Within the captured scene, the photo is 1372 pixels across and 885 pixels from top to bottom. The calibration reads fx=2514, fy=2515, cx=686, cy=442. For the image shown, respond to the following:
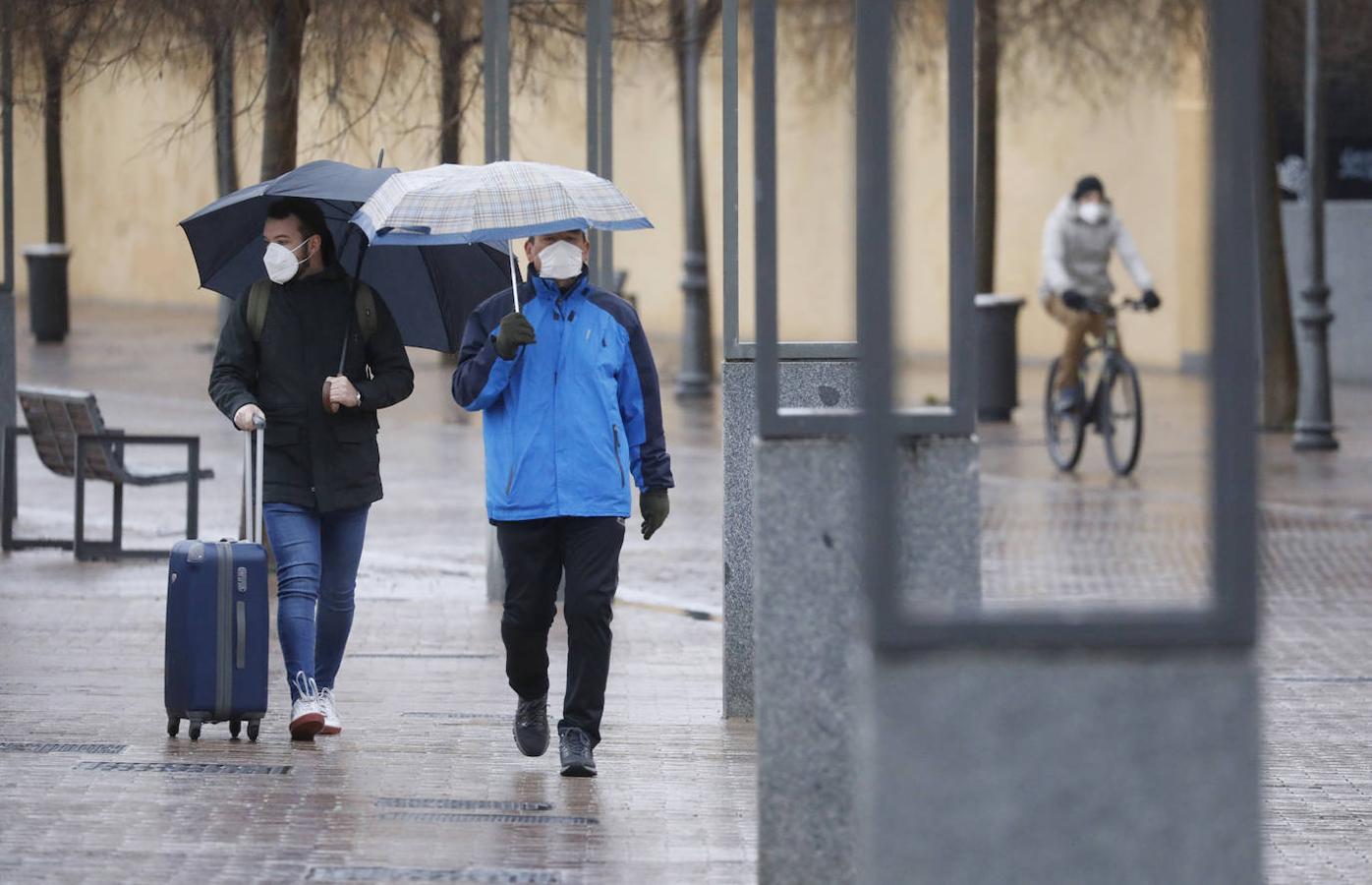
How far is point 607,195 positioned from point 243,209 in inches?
58.6

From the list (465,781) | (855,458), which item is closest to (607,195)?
(465,781)

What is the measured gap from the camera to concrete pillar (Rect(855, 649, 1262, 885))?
3.97 metres

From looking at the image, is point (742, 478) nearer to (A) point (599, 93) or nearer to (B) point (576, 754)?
(B) point (576, 754)

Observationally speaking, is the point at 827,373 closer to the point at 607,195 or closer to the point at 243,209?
the point at 607,195

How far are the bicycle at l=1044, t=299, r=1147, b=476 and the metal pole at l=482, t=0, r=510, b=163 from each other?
5.95 m

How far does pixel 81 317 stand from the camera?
110 feet

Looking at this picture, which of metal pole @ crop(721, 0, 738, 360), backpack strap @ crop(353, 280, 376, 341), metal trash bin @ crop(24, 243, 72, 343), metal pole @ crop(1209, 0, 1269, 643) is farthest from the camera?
metal trash bin @ crop(24, 243, 72, 343)

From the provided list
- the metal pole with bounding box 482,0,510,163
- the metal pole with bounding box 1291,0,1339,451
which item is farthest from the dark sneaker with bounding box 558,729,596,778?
the metal pole with bounding box 1291,0,1339,451

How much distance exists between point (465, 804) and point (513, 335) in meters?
1.20

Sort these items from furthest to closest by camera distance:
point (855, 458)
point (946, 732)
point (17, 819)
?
point (17, 819) → point (855, 458) → point (946, 732)

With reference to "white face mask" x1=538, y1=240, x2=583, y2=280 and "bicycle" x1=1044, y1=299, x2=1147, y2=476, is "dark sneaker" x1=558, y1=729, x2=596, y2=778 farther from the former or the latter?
"bicycle" x1=1044, y1=299, x2=1147, y2=476

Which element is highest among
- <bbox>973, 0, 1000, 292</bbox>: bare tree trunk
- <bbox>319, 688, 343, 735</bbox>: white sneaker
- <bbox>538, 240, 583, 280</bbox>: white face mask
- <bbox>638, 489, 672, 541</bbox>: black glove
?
<bbox>973, 0, 1000, 292</bbox>: bare tree trunk

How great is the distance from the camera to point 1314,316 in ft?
58.3

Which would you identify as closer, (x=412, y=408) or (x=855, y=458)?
(x=855, y=458)
